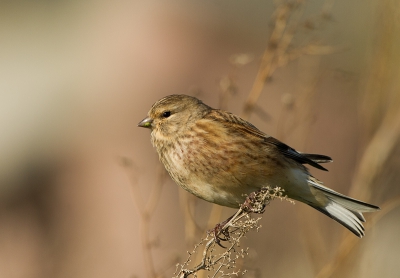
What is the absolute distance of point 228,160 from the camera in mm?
4434

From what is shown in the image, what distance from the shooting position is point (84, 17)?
1250 centimetres

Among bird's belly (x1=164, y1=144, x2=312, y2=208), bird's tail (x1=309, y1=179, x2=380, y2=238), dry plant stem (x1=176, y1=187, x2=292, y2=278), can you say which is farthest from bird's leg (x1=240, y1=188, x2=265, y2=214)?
bird's tail (x1=309, y1=179, x2=380, y2=238)

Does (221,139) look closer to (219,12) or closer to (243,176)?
(243,176)

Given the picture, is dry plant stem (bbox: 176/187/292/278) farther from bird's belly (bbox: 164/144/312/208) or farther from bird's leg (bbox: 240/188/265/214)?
bird's belly (bbox: 164/144/312/208)

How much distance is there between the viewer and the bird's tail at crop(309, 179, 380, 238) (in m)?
4.58

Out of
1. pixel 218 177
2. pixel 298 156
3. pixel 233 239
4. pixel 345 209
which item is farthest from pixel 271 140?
pixel 233 239

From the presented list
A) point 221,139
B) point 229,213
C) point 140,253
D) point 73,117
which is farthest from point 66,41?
point 221,139

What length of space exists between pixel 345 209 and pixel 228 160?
0.90m

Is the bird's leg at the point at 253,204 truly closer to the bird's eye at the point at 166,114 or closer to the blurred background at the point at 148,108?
the blurred background at the point at 148,108

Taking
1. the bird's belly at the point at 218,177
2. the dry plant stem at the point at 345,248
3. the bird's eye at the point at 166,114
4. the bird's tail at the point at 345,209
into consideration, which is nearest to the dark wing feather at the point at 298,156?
the bird's tail at the point at 345,209

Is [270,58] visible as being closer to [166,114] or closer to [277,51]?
[277,51]

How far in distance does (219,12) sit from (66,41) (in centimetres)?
275

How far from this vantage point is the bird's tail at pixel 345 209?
15.0ft

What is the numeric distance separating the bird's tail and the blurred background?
209 mm
